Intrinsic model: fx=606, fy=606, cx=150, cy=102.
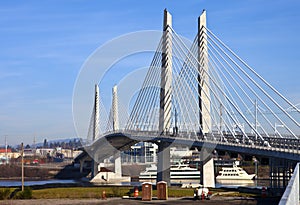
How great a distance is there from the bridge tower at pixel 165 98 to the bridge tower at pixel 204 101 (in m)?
5.24

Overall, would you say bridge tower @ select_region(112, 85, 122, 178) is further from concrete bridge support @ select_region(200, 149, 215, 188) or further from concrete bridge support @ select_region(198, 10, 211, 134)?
concrete bridge support @ select_region(198, 10, 211, 134)

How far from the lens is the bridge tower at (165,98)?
53369mm

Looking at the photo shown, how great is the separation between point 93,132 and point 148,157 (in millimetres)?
29812

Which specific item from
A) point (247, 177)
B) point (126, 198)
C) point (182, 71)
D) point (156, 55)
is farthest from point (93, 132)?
point (126, 198)

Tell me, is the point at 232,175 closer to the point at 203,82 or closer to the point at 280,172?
the point at 203,82

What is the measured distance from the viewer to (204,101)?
156 ft

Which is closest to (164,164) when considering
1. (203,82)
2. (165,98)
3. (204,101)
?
(165,98)

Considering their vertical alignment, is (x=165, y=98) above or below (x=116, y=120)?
below

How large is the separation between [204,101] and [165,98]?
642 centimetres

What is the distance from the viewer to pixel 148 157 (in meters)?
128

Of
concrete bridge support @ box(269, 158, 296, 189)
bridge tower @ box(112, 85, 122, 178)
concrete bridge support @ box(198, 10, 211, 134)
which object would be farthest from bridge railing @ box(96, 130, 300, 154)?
bridge tower @ box(112, 85, 122, 178)

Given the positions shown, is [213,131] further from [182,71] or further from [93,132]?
[93,132]

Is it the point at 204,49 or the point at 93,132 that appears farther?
the point at 93,132

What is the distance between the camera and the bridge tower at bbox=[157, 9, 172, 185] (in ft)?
175
